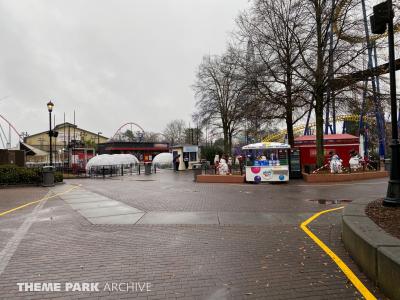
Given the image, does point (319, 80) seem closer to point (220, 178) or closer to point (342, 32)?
point (342, 32)

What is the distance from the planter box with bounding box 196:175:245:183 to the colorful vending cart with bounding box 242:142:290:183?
69 cm

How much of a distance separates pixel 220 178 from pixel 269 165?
10.8 feet

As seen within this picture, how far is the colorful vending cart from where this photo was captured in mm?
19891

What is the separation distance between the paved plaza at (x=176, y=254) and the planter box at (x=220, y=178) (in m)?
10.4

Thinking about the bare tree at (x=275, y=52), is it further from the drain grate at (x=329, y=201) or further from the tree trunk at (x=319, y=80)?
the drain grate at (x=329, y=201)

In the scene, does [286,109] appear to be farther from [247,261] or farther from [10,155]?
[10,155]

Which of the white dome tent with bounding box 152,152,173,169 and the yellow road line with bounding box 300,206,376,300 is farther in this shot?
the white dome tent with bounding box 152,152,173,169

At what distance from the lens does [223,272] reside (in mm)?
4961

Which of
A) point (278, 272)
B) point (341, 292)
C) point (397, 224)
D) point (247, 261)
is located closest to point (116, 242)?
point (247, 261)

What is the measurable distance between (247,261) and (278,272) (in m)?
0.63

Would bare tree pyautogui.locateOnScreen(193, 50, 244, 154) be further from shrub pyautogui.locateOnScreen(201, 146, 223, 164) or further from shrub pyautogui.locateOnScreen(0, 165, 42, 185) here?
shrub pyautogui.locateOnScreen(0, 165, 42, 185)

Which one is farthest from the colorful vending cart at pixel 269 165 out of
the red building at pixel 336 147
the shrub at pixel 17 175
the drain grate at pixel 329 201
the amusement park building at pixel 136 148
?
the amusement park building at pixel 136 148

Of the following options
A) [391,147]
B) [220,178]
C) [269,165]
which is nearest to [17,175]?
[220,178]

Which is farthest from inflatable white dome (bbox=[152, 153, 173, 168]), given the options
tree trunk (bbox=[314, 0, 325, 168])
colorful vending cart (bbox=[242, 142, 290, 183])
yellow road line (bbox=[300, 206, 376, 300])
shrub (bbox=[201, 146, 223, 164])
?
yellow road line (bbox=[300, 206, 376, 300])
